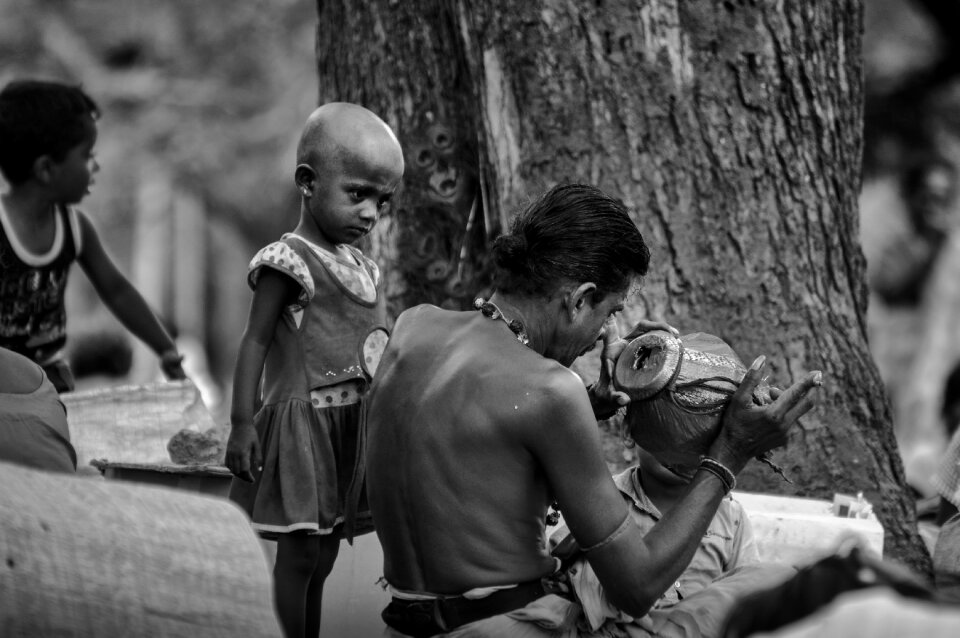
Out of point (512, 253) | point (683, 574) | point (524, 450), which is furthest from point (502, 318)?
point (683, 574)

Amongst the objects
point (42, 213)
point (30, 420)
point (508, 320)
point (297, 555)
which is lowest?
point (297, 555)

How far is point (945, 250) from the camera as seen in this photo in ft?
59.5

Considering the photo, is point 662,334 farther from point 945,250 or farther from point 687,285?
point 945,250

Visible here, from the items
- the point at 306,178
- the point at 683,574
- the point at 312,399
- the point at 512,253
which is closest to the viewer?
the point at 512,253

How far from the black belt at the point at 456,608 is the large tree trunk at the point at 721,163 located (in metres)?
1.87

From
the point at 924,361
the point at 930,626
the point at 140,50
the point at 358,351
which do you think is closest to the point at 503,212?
the point at 358,351

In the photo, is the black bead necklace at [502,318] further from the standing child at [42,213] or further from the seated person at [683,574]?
the standing child at [42,213]

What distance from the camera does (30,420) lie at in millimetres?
2818

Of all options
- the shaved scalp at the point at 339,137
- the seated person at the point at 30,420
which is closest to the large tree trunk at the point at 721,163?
the shaved scalp at the point at 339,137

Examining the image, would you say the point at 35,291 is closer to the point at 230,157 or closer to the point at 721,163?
the point at 721,163

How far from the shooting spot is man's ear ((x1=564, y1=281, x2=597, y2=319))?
3.01 m

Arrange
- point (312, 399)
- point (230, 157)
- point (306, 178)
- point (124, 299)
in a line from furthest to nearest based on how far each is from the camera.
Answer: point (230, 157)
point (124, 299)
point (306, 178)
point (312, 399)

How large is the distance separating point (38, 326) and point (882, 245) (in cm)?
1475

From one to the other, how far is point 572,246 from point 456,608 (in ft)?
2.87
